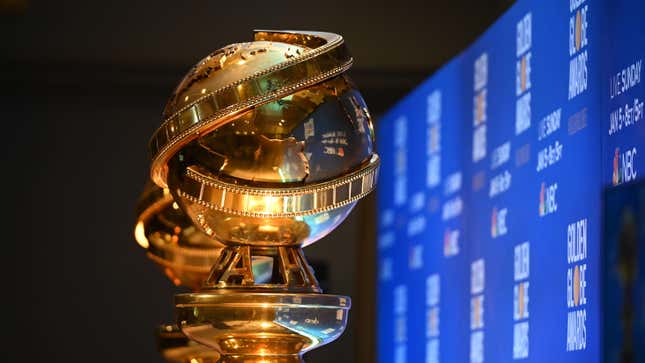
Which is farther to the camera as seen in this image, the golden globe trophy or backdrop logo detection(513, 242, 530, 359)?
backdrop logo detection(513, 242, 530, 359)

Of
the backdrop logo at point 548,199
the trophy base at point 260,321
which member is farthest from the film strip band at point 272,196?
the backdrop logo at point 548,199

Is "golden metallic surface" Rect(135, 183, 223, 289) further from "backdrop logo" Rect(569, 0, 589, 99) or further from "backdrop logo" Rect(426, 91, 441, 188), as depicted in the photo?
"backdrop logo" Rect(426, 91, 441, 188)

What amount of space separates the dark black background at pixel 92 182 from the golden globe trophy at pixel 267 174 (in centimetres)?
375

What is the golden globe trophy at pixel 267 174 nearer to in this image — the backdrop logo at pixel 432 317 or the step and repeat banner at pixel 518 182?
the step and repeat banner at pixel 518 182

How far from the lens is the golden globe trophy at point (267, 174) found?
1640 mm

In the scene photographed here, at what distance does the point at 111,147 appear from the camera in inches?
233

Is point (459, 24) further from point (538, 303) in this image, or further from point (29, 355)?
point (538, 303)

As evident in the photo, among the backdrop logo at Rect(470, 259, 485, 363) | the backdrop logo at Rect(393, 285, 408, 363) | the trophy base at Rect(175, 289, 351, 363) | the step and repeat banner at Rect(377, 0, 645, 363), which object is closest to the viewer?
the trophy base at Rect(175, 289, 351, 363)

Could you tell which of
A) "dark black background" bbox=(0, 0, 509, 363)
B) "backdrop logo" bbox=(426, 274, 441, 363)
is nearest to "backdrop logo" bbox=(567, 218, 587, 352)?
"backdrop logo" bbox=(426, 274, 441, 363)

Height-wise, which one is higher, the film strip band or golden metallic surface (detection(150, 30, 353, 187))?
golden metallic surface (detection(150, 30, 353, 187))

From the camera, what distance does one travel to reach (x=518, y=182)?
9.00 ft

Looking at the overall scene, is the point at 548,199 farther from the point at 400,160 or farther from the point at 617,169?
the point at 400,160

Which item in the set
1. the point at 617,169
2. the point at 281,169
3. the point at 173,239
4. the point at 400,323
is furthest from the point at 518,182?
the point at 400,323

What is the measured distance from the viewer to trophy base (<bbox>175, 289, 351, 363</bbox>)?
162cm
